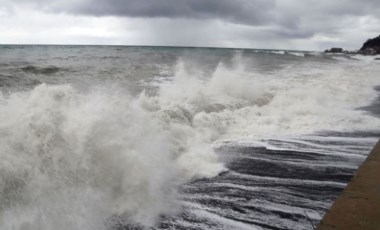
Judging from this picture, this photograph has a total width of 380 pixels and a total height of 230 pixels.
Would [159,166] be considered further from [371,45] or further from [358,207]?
Result: [371,45]

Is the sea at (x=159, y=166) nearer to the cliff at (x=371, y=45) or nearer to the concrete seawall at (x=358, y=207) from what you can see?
the concrete seawall at (x=358, y=207)

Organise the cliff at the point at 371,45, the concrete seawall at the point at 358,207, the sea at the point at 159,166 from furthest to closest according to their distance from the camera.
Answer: the cliff at the point at 371,45, the sea at the point at 159,166, the concrete seawall at the point at 358,207

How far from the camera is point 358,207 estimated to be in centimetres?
292

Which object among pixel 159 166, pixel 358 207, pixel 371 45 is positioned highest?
pixel 371 45

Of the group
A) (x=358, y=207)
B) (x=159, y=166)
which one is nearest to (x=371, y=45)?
(x=159, y=166)

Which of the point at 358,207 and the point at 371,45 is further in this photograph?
the point at 371,45

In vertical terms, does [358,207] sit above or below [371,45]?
below

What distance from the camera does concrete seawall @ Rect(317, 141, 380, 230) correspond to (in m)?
2.64

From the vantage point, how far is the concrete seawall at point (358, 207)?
2.64 meters

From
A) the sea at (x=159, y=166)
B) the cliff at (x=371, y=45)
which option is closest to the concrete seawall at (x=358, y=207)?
the sea at (x=159, y=166)

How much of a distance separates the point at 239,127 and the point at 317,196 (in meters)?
3.43

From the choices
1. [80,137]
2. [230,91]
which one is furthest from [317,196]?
[230,91]

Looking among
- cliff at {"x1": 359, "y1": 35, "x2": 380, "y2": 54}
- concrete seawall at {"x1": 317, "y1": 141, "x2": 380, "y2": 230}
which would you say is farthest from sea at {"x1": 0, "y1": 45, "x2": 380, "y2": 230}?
cliff at {"x1": 359, "y1": 35, "x2": 380, "y2": 54}

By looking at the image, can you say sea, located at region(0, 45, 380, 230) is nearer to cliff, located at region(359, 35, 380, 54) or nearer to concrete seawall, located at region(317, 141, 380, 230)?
Answer: concrete seawall, located at region(317, 141, 380, 230)
